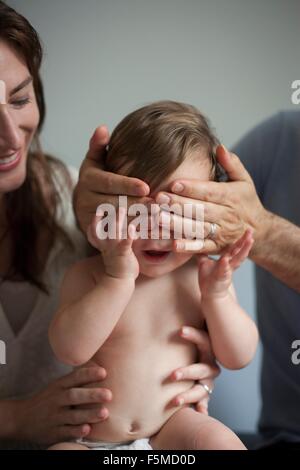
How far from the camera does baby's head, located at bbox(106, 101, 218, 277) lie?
0.72 metres

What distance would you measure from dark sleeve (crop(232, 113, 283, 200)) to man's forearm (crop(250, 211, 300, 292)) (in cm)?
17

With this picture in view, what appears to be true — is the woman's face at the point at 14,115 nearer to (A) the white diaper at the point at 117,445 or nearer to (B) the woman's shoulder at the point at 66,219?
(B) the woman's shoulder at the point at 66,219

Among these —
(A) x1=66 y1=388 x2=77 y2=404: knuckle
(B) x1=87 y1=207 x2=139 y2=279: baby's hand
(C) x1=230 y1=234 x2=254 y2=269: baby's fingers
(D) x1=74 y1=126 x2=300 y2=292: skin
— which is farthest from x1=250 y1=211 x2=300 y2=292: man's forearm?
(A) x1=66 y1=388 x2=77 y2=404: knuckle

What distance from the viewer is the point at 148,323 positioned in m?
0.78

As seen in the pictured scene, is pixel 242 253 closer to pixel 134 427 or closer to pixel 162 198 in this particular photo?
pixel 162 198

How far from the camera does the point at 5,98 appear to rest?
77 centimetres

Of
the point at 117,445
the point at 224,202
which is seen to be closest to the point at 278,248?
the point at 224,202

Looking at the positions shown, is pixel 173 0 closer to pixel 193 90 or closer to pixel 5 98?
pixel 193 90

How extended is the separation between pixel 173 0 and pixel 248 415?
2.34 feet

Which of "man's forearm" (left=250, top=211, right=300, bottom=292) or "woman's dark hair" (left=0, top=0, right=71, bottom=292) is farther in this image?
"woman's dark hair" (left=0, top=0, right=71, bottom=292)

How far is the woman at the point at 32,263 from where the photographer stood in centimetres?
77

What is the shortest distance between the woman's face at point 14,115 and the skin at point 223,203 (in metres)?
0.11

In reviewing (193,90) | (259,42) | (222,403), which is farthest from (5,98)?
(222,403)

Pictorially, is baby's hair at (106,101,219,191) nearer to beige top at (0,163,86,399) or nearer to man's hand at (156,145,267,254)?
man's hand at (156,145,267,254)
